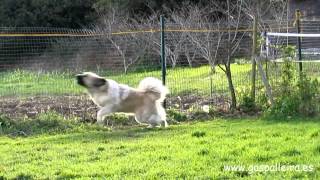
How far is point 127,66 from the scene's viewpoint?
69.6 feet

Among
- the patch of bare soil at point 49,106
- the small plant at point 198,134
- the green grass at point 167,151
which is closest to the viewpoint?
the green grass at point 167,151

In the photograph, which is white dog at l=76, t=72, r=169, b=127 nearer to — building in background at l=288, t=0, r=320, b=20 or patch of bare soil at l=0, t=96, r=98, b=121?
patch of bare soil at l=0, t=96, r=98, b=121

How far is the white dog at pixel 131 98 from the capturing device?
32.0 ft

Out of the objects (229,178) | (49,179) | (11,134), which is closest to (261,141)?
(229,178)

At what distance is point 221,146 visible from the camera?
23.3 ft

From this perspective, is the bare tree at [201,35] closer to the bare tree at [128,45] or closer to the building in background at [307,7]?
the bare tree at [128,45]

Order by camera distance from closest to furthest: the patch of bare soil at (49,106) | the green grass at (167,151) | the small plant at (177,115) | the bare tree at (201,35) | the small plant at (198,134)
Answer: the green grass at (167,151), the small plant at (198,134), the small plant at (177,115), the patch of bare soil at (49,106), the bare tree at (201,35)

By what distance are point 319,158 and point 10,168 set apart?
349 cm

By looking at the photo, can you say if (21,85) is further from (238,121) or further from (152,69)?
(238,121)

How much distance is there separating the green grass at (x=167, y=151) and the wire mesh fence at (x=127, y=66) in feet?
7.65

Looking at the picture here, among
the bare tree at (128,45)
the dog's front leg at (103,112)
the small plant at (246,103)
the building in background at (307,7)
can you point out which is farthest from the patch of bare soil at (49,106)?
the building in background at (307,7)

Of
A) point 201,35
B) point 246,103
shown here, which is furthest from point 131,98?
Answer: point 201,35

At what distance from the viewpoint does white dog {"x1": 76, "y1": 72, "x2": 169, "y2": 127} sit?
32.0 ft

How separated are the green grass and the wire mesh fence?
7.65ft
